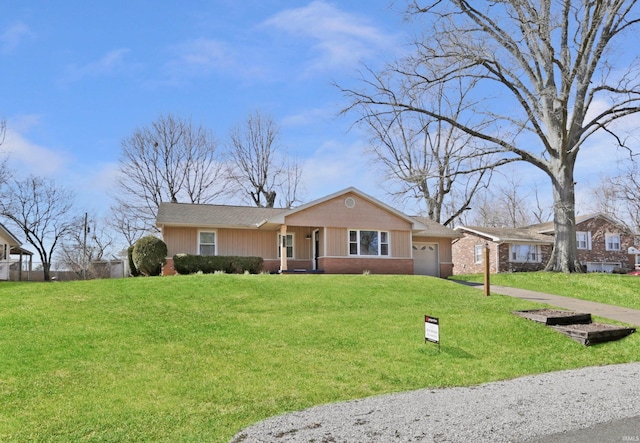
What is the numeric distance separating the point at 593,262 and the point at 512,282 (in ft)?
64.1

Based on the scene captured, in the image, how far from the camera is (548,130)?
82.2ft

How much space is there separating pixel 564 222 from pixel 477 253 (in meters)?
10.5

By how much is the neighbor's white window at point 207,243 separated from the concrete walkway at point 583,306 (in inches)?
506

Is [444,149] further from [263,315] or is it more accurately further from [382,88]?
[263,315]

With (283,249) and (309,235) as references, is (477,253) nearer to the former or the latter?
(309,235)

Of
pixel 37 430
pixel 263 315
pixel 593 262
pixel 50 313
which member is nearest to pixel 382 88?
pixel 263 315

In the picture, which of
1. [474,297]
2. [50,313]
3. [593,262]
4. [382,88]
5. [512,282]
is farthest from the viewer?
[593,262]

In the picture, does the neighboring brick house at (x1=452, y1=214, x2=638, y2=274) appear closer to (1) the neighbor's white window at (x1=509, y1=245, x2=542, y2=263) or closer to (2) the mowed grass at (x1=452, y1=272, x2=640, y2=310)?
(1) the neighbor's white window at (x1=509, y1=245, x2=542, y2=263)

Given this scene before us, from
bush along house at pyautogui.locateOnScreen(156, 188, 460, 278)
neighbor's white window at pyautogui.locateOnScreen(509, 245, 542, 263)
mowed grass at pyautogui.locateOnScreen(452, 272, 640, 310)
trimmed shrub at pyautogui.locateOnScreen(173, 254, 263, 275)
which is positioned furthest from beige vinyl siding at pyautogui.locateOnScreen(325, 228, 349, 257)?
neighbor's white window at pyautogui.locateOnScreen(509, 245, 542, 263)

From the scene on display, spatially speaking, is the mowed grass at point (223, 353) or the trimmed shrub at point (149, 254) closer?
the mowed grass at point (223, 353)

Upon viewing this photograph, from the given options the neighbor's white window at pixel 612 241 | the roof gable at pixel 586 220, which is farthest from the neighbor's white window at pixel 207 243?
the neighbor's white window at pixel 612 241

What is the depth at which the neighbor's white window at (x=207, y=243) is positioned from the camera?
23.8 metres

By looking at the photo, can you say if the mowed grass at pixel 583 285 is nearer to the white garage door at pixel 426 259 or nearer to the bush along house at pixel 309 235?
the white garage door at pixel 426 259

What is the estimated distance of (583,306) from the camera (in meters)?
15.3
